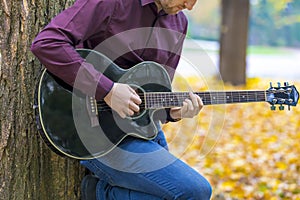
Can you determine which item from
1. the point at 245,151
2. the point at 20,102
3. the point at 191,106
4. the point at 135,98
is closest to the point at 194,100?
the point at 191,106

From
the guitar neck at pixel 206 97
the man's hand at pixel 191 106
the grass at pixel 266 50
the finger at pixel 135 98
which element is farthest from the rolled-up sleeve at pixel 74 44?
the grass at pixel 266 50

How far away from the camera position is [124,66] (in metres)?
2.25

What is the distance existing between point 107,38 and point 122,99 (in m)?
0.30

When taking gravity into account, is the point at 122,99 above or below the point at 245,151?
above

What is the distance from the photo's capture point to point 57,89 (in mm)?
2088

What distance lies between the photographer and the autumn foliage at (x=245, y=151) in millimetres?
4094

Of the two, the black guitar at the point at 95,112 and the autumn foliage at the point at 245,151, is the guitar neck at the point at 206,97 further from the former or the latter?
the autumn foliage at the point at 245,151

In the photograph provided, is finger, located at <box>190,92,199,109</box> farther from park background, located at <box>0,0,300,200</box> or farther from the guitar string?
park background, located at <box>0,0,300,200</box>

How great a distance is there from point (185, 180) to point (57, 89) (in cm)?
69

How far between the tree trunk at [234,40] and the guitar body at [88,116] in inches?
311

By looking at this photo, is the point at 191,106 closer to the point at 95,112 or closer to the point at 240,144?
the point at 95,112

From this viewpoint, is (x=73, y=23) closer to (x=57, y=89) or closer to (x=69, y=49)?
(x=69, y=49)

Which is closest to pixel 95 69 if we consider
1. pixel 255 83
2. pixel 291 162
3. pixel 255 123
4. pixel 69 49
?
pixel 69 49

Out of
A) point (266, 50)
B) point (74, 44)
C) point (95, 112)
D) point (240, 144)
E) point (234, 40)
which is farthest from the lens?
point (266, 50)
